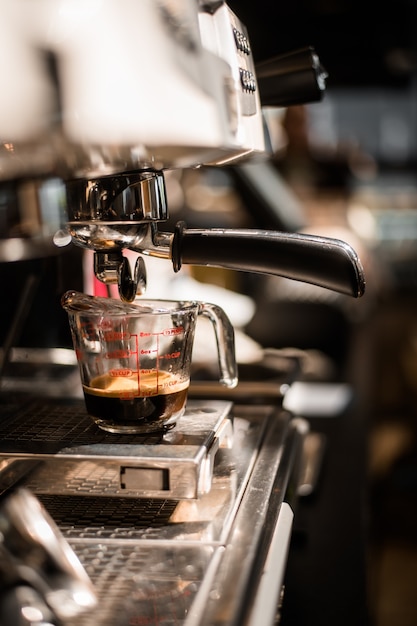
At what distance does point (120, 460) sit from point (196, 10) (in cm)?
38

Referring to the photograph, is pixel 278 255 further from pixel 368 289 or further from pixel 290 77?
pixel 368 289

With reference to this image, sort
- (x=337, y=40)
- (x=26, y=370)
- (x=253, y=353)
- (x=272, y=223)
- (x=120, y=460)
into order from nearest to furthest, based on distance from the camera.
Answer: (x=120, y=460), (x=26, y=370), (x=253, y=353), (x=272, y=223), (x=337, y=40)

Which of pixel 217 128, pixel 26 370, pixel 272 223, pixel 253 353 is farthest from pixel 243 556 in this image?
pixel 272 223

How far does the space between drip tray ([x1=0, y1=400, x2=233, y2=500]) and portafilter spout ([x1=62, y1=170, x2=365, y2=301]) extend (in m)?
0.17

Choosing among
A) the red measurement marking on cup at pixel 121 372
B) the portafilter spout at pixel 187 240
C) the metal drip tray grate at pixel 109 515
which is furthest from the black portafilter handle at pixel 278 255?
the metal drip tray grate at pixel 109 515

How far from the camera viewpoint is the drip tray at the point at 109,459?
0.65m

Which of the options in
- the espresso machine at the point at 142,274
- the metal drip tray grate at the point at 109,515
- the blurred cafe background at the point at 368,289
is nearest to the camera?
the espresso machine at the point at 142,274

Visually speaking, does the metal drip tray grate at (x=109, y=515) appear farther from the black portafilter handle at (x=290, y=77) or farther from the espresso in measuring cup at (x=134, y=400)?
the black portafilter handle at (x=290, y=77)

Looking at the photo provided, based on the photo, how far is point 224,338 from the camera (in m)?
0.78

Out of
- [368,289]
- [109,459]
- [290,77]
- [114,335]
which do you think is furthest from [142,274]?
[368,289]

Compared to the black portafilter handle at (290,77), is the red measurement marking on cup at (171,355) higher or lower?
lower

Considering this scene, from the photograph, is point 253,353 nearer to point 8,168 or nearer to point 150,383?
point 150,383

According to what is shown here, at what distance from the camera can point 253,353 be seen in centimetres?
122

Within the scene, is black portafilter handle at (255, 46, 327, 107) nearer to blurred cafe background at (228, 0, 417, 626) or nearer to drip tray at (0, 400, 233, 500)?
blurred cafe background at (228, 0, 417, 626)
